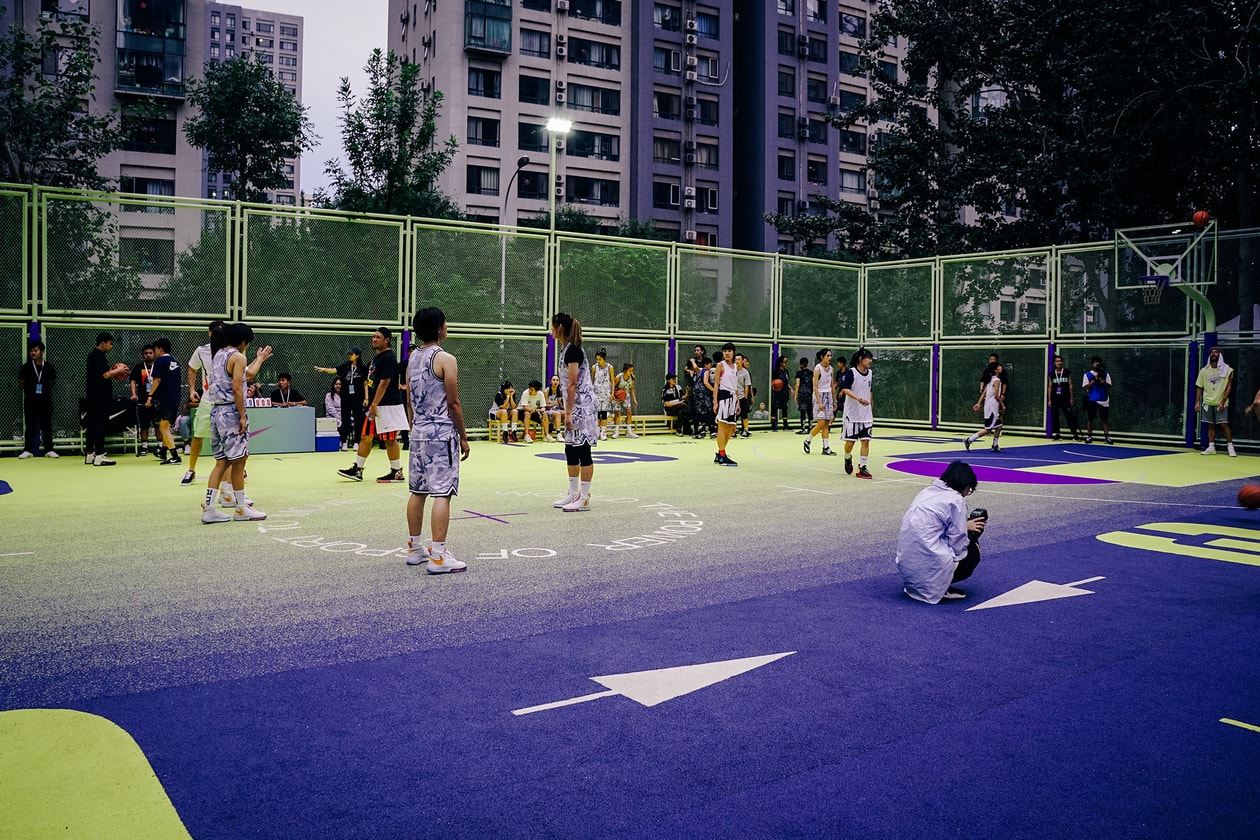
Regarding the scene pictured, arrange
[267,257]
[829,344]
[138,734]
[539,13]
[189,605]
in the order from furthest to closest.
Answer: [539,13]
[829,344]
[267,257]
[189,605]
[138,734]

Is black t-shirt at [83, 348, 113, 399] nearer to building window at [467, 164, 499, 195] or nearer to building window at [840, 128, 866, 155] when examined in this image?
building window at [467, 164, 499, 195]

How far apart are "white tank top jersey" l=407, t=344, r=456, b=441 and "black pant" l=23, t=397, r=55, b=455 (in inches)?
465

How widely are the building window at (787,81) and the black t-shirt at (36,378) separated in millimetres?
52070

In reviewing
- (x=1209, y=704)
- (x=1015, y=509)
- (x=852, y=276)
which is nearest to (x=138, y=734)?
(x=1209, y=704)

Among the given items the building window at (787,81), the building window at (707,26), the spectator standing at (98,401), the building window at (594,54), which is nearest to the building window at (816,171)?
the building window at (787,81)

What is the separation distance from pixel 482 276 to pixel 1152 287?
51.3 feet

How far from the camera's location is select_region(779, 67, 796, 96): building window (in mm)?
59844

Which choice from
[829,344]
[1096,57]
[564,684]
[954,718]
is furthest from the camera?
[829,344]

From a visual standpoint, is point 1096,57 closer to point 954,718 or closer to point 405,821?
point 954,718

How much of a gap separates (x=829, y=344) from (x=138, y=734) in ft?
83.0

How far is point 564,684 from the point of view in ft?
16.2

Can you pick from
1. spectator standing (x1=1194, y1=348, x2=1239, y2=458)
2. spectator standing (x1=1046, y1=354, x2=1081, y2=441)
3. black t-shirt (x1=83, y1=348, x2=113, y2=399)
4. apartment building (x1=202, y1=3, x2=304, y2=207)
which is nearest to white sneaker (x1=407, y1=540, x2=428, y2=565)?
black t-shirt (x1=83, y1=348, x2=113, y2=399)

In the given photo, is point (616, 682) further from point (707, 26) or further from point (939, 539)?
point (707, 26)

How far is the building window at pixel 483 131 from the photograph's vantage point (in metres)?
52.2
